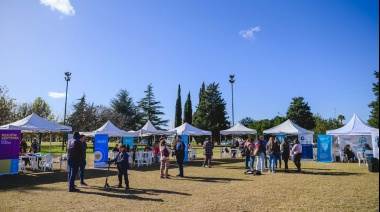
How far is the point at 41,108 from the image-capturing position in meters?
48.4

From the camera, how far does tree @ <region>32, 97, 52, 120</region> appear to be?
45794mm

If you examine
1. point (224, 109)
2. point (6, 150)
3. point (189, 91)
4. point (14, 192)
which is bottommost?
point (14, 192)

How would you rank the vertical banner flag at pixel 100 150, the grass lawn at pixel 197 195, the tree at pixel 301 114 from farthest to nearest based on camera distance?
the tree at pixel 301 114, the vertical banner flag at pixel 100 150, the grass lawn at pixel 197 195

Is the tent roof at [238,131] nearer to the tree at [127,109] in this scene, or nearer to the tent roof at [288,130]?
the tent roof at [288,130]

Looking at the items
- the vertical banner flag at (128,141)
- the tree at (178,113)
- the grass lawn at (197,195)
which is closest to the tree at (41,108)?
the tree at (178,113)

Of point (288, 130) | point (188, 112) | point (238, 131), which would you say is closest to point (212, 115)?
point (188, 112)

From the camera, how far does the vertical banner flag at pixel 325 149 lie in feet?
64.3

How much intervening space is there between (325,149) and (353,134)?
2081 mm

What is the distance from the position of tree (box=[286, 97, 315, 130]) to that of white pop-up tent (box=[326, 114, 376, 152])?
102 ft

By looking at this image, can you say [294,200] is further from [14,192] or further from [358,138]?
[358,138]

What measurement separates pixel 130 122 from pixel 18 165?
35.2 m

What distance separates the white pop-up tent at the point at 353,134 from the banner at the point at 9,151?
1968 centimetres

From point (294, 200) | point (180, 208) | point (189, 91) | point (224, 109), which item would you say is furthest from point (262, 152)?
point (189, 91)

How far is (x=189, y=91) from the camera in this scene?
59.9 m
